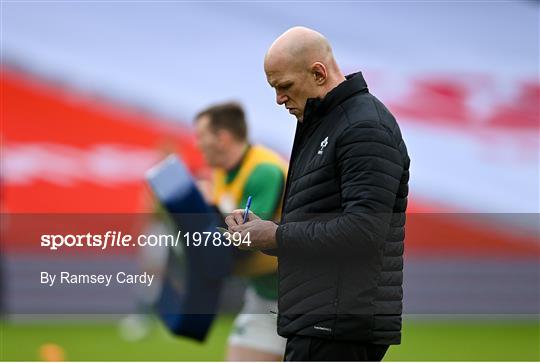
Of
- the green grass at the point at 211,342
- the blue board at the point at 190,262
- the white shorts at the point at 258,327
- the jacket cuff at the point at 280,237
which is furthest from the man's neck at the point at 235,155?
the green grass at the point at 211,342

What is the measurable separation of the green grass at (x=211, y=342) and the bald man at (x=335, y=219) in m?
5.12

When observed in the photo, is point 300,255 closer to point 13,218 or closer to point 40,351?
point 40,351

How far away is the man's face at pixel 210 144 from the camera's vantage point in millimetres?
5277

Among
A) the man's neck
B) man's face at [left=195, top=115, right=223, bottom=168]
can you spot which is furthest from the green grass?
the man's neck

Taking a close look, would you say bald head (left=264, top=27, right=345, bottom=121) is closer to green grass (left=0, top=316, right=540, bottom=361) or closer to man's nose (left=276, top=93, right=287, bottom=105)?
man's nose (left=276, top=93, right=287, bottom=105)

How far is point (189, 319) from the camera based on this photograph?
201 inches

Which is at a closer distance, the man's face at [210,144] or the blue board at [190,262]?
the blue board at [190,262]

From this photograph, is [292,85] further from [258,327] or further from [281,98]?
[258,327]

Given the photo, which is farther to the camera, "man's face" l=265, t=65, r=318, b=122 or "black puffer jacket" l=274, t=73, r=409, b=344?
"man's face" l=265, t=65, r=318, b=122

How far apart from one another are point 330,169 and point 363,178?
129mm

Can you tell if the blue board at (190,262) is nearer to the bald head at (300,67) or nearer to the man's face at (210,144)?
the man's face at (210,144)

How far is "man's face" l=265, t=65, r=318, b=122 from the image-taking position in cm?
303

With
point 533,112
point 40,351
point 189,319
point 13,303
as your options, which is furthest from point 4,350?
point 533,112

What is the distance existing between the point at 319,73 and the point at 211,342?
21.8ft
